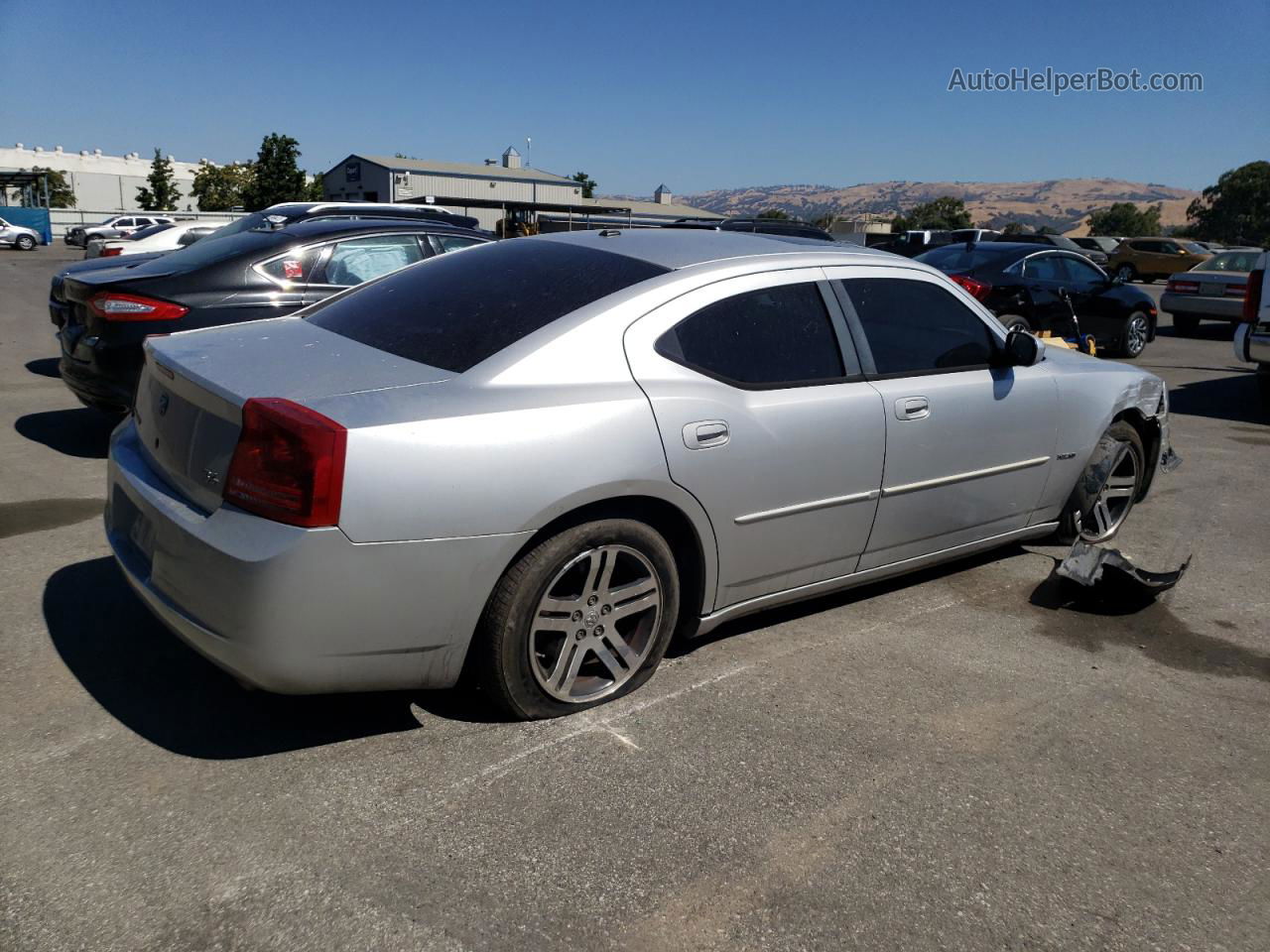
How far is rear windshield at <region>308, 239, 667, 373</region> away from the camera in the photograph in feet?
11.4

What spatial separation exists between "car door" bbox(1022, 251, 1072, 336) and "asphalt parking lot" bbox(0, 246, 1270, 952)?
27.4ft

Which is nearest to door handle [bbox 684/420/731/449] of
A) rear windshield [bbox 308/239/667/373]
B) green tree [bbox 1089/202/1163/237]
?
rear windshield [bbox 308/239/667/373]

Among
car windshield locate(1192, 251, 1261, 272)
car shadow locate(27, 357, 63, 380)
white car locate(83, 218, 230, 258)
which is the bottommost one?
car shadow locate(27, 357, 63, 380)

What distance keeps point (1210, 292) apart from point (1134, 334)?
438cm

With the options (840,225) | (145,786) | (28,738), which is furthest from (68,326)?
(840,225)

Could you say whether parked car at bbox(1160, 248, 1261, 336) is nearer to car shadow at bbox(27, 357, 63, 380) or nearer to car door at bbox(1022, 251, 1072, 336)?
car door at bbox(1022, 251, 1072, 336)

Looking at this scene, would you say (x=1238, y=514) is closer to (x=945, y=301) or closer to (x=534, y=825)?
(x=945, y=301)

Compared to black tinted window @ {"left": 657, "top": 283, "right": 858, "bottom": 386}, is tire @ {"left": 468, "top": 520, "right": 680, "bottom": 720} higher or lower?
lower

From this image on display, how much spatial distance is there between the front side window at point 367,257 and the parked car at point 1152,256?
34.5 metres

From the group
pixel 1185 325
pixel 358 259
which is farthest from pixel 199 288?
pixel 1185 325

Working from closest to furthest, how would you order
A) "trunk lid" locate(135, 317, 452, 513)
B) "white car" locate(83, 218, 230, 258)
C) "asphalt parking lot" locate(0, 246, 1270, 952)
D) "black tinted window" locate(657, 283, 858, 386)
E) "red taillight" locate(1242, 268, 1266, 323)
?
1. "asphalt parking lot" locate(0, 246, 1270, 952)
2. "trunk lid" locate(135, 317, 452, 513)
3. "black tinted window" locate(657, 283, 858, 386)
4. "red taillight" locate(1242, 268, 1266, 323)
5. "white car" locate(83, 218, 230, 258)

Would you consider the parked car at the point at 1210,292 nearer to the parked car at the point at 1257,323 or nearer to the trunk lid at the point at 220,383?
the parked car at the point at 1257,323

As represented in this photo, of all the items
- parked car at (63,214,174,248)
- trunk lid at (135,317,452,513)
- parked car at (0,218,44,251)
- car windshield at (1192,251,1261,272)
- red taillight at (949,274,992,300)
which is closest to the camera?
trunk lid at (135,317,452,513)

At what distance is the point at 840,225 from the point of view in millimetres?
36531
